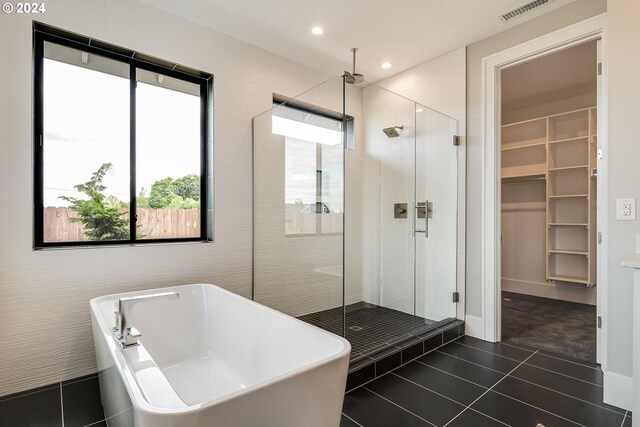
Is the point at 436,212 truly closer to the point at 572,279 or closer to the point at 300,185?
the point at 300,185

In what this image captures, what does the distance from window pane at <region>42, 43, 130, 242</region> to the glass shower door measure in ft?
8.34

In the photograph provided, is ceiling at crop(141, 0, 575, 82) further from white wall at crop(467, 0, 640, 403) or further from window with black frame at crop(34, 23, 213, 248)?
white wall at crop(467, 0, 640, 403)

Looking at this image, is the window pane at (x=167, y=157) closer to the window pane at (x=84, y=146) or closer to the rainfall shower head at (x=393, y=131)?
the window pane at (x=84, y=146)

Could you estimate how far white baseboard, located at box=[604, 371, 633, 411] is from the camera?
188 centimetres

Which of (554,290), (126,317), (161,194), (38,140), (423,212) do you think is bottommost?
(554,290)

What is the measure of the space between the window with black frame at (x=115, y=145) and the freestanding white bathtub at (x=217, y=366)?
640mm

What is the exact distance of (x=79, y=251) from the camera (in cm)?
221

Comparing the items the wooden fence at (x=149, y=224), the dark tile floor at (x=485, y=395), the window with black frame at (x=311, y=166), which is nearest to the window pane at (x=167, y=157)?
the wooden fence at (x=149, y=224)

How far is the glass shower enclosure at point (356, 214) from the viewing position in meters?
2.76

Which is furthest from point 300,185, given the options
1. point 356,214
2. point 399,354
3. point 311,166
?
point 399,354

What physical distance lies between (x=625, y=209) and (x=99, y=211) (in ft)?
11.3

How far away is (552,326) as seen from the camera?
3291 millimetres

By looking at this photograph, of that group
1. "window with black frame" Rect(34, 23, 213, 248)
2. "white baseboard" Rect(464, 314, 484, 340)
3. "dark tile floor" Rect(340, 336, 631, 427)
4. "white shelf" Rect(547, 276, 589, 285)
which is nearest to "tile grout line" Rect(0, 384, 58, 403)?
"window with black frame" Rect(34, 23, 213, 248)

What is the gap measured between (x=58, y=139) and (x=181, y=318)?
149 cm
